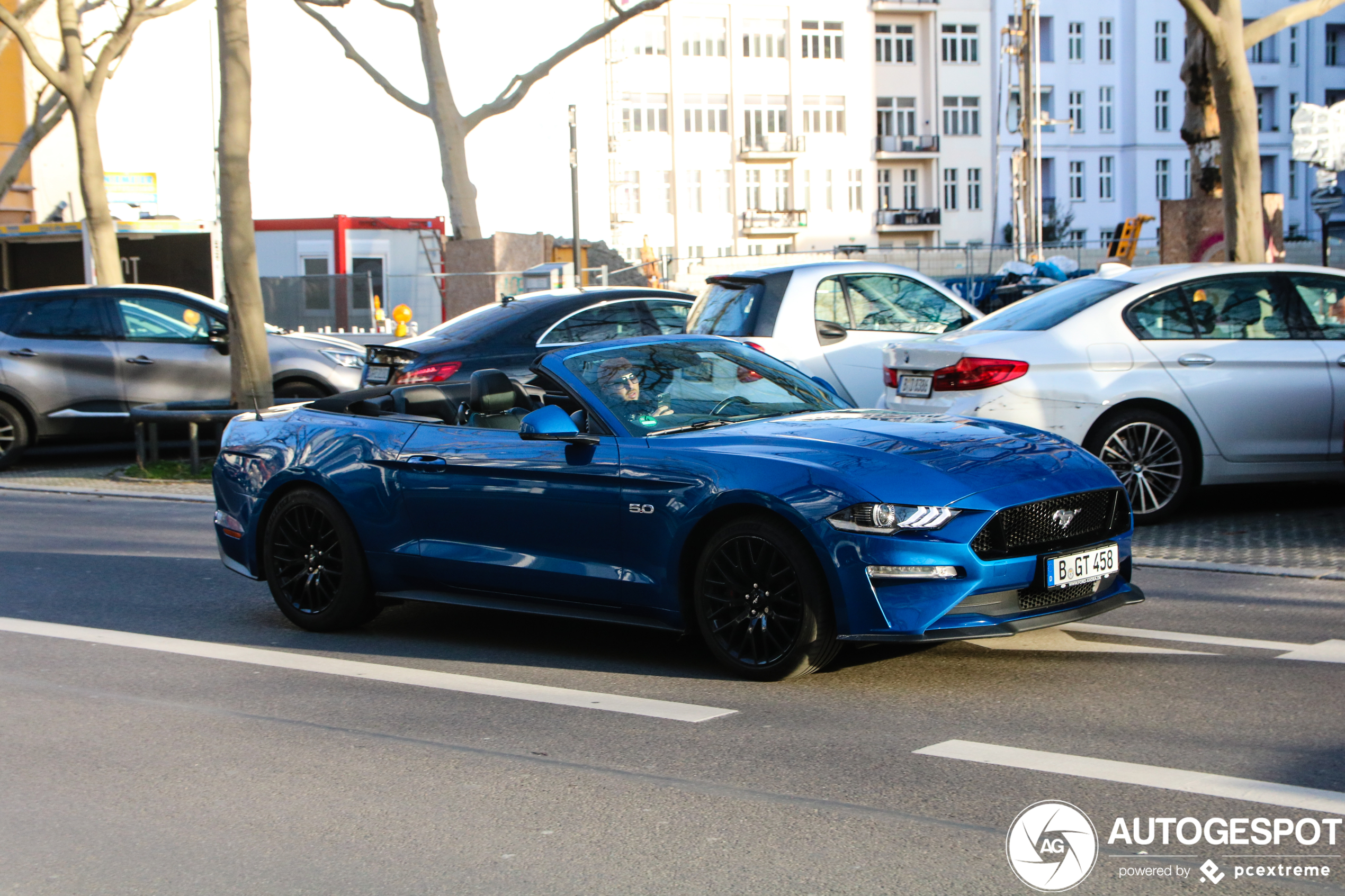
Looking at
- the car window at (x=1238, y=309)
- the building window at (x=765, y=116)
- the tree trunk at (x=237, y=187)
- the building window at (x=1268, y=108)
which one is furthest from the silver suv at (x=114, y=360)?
the building window at (x=1268, y=108)

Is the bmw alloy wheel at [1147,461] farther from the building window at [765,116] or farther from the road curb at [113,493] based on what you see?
the building window at [765,116]

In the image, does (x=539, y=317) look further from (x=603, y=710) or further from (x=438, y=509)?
(x=603, y=710)

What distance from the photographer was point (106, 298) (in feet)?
53.2

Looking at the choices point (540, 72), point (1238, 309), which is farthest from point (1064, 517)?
point (540, 72)

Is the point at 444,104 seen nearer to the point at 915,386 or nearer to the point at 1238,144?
the point at 1238,144

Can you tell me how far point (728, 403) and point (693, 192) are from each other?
76804 millimetres

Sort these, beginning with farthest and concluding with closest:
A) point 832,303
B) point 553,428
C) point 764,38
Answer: point 764,38, point 832,303, point 553,428

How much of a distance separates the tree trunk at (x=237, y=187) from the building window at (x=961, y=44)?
7441cm

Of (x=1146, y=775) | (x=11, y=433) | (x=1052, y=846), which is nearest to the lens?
(x=1052, y=846)

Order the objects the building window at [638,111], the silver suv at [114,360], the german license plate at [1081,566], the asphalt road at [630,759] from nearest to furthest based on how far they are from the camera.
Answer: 1. the asphalt road at [630,759]
2. the german license plate at [1081,566]
3. the silver suv at [114,360]
4. the building window at [638,111]

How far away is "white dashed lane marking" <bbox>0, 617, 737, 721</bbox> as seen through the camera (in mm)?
5664

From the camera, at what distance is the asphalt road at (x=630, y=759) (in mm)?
3998

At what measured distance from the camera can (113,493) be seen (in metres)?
14.1

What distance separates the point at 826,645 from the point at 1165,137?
290ft
